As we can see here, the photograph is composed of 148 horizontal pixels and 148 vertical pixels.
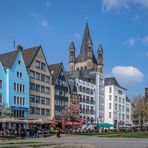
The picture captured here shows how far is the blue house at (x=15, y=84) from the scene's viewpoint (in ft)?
319

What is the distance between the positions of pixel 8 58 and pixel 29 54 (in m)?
8.66

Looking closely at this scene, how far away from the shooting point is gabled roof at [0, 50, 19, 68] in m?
101

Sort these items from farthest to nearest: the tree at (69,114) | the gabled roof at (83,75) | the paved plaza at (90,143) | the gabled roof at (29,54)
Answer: the gabled roof at (83,75) → the tree at (69,114) → the gabled roof at (29,54) → the paved plaza at (90,143)

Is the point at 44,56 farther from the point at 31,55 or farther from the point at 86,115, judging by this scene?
the point at 86,115

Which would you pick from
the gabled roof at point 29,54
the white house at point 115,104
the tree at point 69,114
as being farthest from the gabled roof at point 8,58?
the white house at point 115,104

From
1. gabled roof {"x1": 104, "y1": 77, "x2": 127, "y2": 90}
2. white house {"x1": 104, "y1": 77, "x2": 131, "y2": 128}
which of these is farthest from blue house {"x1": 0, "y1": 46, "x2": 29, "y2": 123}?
gabled roof {"x1": 104, "y1": 77, "x2": 127, "y2": 90}

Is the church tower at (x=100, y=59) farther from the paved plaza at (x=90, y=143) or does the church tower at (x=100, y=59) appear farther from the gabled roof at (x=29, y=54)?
the paved plaza at (x=90, y=143)

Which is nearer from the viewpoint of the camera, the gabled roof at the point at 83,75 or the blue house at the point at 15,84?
the blue house at the point at 15,84

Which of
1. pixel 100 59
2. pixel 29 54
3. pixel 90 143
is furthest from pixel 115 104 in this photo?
pixel 90 143

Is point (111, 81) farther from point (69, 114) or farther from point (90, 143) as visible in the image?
point (90, 143)

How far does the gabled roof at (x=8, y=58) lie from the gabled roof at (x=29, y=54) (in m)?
5.12

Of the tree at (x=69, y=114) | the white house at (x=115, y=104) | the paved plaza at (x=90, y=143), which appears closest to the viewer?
the paved plaza at (x=90, y=143)

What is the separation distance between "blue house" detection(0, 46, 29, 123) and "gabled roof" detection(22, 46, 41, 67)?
428cm

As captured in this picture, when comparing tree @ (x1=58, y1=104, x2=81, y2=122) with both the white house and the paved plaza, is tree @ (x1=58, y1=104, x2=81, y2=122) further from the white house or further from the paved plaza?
the paved plaza
